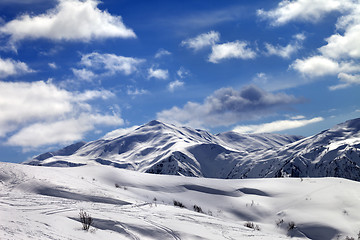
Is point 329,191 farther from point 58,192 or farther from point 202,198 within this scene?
point 58,192

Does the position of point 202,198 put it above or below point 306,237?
above

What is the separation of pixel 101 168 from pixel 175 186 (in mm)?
6491

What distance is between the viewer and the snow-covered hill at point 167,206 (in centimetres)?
1005

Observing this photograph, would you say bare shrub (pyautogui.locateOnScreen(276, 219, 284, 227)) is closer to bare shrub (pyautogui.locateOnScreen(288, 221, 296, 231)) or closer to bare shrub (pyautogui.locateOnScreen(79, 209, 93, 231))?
bare shrub (pyautogui.locateOnScreen(288, 221, 296, 231))

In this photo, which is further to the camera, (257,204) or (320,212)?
(257,204)

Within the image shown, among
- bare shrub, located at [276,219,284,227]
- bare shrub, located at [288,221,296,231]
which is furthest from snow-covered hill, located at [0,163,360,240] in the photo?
bare shrub, located at [276,219,284,227]

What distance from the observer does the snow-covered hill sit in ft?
33.0

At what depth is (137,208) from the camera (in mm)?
14234

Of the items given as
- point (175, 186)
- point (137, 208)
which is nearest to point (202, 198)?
point (175, 186)

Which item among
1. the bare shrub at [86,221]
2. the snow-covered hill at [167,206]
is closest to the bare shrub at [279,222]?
the snow-covered hill at [167,206]

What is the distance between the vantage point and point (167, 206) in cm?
1603

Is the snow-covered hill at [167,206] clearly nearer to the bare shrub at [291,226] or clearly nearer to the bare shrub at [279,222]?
the bare shrub at [291,226]

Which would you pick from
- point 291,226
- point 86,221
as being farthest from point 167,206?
point 291,226

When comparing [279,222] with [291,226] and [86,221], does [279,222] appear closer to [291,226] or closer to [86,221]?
[291,226]
